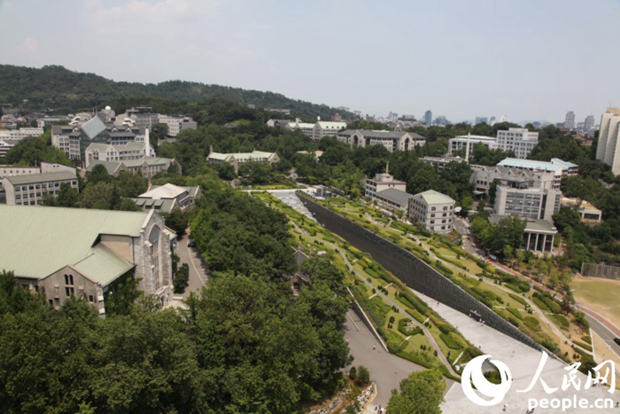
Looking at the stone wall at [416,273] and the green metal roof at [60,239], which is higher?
the green metal roof at [60,239]

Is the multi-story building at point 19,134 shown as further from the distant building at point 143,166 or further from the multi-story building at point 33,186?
the multi-story building at point 33,186

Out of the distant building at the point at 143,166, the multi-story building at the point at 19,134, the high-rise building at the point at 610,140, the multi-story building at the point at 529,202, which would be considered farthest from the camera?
the multi-story building at the point at 19,134

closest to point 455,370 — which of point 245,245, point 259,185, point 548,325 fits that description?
point 548,325

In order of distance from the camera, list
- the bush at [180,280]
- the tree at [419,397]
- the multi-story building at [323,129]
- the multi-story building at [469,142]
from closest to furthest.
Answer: the tree at [419,397], the bush at [180,280], the multi-story building at [469,142], the multi-story building at [323,129]

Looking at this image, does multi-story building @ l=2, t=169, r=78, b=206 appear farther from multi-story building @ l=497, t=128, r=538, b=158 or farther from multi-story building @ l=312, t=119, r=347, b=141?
multi-story building @ l=497, t=128, r=538, b=158

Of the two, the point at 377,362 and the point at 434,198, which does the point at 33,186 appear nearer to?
the point at 377,362

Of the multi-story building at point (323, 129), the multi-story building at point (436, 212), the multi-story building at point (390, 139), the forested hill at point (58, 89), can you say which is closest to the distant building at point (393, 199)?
the multi-story building at point (436, 212)

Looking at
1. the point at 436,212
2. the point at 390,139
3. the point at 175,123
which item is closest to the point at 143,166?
the point at 175,123
